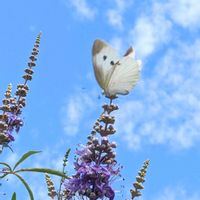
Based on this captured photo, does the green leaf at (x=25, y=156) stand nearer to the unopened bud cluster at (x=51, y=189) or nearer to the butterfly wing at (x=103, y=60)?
the butterfly wing at (x=103, y=60)

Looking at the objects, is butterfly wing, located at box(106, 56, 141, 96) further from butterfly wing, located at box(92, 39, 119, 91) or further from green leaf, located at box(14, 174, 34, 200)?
green leaf, located at box(14, 174, 34, 200)

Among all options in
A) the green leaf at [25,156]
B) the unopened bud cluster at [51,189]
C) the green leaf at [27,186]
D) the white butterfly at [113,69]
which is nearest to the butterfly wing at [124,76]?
the white butterfly at [113,69]

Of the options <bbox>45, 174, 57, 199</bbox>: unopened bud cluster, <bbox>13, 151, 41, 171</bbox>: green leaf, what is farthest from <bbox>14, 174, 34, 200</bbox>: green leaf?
<bbox>45, 174, 57, 199</bbox>: unopened bud cluster

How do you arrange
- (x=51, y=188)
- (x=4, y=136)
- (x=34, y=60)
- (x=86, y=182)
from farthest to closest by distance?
(x=34, y=60) < (x=51, y=188) < (x=4, y=136) < (x=86, y=182)

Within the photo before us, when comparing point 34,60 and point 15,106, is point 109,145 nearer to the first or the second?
point 15,106

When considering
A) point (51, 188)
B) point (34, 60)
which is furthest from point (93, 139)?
point (34, 60)

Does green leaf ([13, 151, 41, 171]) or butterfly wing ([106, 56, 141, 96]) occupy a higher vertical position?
butterfly wing ([106, 56, 141, 96])
